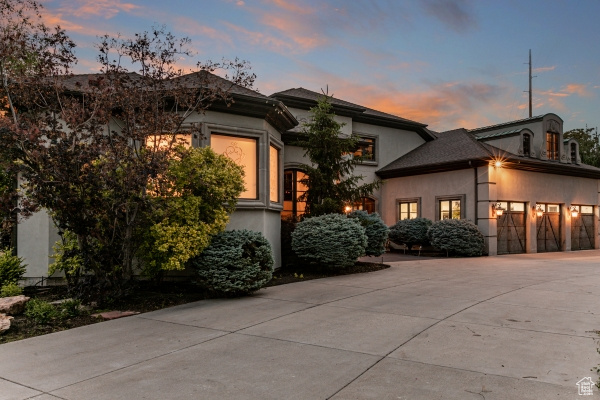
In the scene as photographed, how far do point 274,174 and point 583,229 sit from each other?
64.8 feet

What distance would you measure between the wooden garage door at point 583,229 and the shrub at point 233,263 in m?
20.9

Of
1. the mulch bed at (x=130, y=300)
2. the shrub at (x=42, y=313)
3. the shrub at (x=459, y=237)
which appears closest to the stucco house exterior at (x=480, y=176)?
the shrub at (x=459, y=237)

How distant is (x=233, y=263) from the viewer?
8719 mm

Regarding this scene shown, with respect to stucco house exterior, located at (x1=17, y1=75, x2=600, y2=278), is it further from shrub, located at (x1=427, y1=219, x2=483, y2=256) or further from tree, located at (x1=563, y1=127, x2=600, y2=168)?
tree, located at (x1=563, y1=127, x2=600, y2=168)

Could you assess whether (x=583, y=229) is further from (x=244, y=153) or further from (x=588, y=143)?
(x=588, y=143)

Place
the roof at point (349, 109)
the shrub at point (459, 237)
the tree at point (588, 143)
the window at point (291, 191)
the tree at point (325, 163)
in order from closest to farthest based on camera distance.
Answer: the tree at point (325, 163) → the window at point (291, 191) → the shrub at point (459, 237) → the roof at point (349, 109) → the tree at point (588, 143)

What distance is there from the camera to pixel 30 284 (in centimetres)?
1023

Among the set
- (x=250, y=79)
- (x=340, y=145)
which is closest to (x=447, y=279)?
(x=340, y=145)

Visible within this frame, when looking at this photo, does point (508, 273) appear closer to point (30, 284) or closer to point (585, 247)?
point (30, 284)

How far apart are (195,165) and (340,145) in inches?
284

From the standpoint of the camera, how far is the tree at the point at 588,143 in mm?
39375

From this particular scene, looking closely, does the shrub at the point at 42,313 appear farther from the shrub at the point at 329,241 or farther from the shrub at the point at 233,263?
the shrub at the point at 329,241

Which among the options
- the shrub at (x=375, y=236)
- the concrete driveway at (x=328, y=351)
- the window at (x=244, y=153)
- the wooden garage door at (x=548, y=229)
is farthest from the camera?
the wooden garage door at (x=548, y=229)

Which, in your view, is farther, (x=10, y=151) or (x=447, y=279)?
(x=447, y=279)
